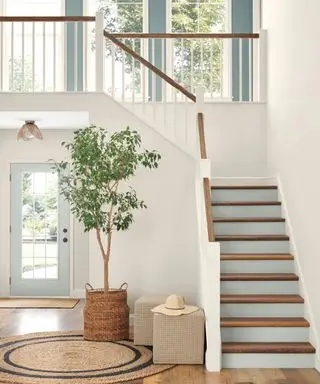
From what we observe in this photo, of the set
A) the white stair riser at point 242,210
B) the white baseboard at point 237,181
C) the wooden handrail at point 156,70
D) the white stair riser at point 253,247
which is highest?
the wooden handrail at point 156,70

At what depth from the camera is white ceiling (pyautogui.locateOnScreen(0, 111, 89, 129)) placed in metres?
8.27

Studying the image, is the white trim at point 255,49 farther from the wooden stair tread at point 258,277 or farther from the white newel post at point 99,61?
the wooden stair tread at point 258,277

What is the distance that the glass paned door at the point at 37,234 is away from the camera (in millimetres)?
10312

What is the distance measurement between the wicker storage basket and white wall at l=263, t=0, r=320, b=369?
6.19 ft

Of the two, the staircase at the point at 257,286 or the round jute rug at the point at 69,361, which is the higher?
the staircase at the point at 257,286

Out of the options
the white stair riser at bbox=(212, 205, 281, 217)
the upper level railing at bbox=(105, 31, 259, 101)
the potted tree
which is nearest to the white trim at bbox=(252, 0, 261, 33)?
the upper level railing at bbox=(105, 31, 259, 101)

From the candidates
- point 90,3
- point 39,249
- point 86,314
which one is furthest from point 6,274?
point 90,3

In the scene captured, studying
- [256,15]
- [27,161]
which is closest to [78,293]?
[27,161]

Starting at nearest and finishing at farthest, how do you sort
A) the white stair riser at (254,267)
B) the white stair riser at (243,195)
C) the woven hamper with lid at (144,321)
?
the woven hamper with lid at (144,321) → the white stair riser at (254,267) → the white stair riser at (243,195)

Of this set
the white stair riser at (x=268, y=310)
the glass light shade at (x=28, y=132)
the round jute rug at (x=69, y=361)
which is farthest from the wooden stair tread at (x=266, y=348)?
the glass light shade at (x=28, y=132)

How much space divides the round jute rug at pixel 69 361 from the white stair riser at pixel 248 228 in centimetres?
153

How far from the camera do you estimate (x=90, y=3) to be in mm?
10352

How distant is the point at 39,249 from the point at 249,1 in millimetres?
4823

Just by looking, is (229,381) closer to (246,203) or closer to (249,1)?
(246,203)
